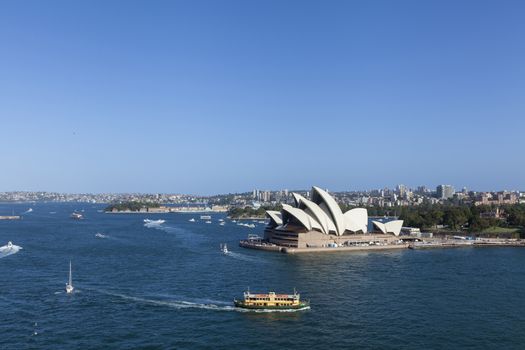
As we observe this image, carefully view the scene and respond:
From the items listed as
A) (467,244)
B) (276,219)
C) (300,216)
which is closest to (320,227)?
(300,216)

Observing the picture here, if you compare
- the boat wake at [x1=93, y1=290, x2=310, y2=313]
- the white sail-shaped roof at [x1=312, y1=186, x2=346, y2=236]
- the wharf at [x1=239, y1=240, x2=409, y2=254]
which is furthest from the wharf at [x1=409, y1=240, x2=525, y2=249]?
the boat wake at [x1=93, y1=290, x2=310, y2=313]

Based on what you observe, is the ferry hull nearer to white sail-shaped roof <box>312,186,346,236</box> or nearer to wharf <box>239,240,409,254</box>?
wharf <box>239,240,409,254</box>

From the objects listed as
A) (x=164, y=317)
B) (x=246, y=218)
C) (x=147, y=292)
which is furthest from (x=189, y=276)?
(x=246, y=218)

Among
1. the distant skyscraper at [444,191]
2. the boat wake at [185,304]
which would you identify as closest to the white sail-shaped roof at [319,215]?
the boat wake at [185,304]

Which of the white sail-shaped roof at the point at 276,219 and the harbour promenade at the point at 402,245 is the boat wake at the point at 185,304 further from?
the white sail-shaped roof at the point at 276,219

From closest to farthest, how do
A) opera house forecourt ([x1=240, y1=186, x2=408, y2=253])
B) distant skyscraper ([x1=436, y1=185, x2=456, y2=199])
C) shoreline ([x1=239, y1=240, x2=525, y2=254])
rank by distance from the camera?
1. shoreline ([x1=239, y1=240, x2=525, y2=254])
2. opera house forecourt ([x1=240, y1=186, x2=408, y2=253])
3. distant skyscraper ([x1=436, y1=185, x2=456, y2=199])

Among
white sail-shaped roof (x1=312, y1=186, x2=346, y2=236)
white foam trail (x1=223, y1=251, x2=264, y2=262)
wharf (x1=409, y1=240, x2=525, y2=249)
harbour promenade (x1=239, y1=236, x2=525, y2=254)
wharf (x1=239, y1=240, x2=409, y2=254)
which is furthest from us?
wharf (x1=409, y1=240, x2=525, y2=249)

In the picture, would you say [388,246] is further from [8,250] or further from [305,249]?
[8,250]
